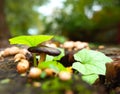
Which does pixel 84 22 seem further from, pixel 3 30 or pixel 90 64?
pixel 90 64

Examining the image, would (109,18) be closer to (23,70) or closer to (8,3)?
(8,3)

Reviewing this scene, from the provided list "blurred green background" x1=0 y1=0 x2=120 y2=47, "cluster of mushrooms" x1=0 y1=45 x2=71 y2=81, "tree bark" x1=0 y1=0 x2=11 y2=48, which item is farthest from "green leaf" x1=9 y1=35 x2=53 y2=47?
"blurred green background" x1=0 y1=0 x2=120 y2=47

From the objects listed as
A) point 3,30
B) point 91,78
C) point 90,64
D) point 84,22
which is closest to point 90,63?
point 90,64

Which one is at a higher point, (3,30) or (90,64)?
(90,64)

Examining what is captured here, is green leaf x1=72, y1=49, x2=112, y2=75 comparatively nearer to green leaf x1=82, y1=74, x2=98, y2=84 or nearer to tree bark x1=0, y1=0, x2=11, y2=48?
green leaf x1=82, y1=74, x2=98, y2=84

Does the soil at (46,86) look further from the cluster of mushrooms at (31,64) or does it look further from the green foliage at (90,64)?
the green foliage at (90,64)

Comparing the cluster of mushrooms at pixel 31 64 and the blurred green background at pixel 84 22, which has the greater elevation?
the cluster of mushrooms at pixel 31 64

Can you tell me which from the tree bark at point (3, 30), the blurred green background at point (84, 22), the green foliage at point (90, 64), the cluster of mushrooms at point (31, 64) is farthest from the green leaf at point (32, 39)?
the blurred green background at point (84, 22)
